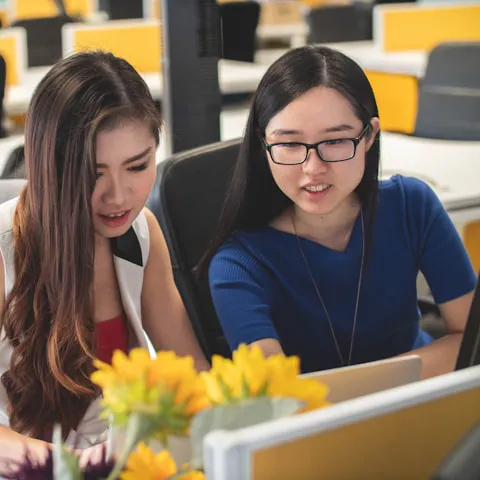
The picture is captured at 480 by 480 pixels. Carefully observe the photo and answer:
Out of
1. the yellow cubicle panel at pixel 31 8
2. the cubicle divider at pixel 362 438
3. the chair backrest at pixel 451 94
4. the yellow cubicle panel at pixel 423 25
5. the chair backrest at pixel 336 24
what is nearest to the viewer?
the cubicle divider at pixel 362 438

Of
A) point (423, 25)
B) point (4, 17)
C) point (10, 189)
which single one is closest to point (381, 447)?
point (10, 189)

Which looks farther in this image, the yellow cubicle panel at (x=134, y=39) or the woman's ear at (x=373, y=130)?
the yellow cubicle panel at (x=134, y=39)

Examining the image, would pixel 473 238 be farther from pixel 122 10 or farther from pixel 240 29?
pixel 122 10

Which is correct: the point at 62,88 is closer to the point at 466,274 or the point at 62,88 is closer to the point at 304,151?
the point at 304,151

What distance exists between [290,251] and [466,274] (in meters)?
0.29

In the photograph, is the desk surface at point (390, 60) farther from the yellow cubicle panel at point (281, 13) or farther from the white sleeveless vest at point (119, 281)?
the yellow cubicle panel at point (281, 13)

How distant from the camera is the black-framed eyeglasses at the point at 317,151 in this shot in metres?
1.32

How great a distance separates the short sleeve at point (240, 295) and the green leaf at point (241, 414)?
0.76 metres

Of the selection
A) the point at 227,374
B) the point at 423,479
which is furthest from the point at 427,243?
the point at 227,374

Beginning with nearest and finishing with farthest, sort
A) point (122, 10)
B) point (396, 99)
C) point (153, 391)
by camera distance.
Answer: point (153, 391), point (396, 99), point (122, 10)

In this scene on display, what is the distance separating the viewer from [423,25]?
532 cm

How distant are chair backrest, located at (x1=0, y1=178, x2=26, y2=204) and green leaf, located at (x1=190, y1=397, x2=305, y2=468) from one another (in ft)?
3.14

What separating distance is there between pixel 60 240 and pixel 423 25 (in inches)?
176

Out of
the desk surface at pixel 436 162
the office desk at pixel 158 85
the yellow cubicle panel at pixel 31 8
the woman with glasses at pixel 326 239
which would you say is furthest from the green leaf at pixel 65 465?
the yellow cubicle panel at pixel 31 8
